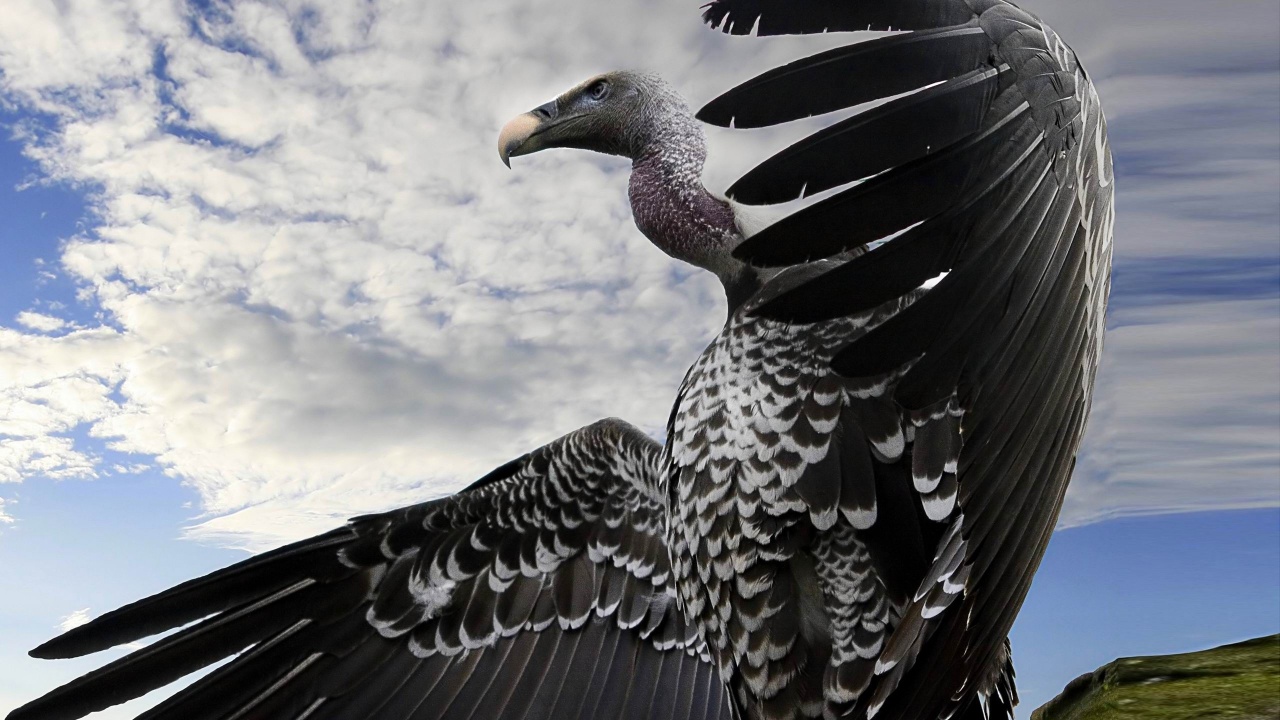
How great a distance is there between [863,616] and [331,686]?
2480mm

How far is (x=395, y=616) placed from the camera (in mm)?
4461

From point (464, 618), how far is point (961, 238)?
3244mm

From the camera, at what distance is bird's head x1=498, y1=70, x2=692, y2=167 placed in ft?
16.6

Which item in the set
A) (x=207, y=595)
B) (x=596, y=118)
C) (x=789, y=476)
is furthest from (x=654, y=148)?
(x=207, y=595)

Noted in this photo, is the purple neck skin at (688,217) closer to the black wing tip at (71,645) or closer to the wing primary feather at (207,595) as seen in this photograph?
the wing primary feather at (207,595)

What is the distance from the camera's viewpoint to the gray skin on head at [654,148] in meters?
3.97

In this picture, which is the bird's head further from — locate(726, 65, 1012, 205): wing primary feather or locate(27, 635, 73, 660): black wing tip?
locate(27, 635, 73, 660): black wing tip

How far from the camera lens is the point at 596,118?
5.25 m

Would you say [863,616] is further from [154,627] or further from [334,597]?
[154,627]

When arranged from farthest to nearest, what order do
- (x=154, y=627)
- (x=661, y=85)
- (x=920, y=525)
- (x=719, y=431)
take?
(x=661, y=85)
(x=154, y=627)
(x=719, y=431)
(x=920, y=525)

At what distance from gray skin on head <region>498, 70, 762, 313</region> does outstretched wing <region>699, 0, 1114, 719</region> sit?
1410 mm

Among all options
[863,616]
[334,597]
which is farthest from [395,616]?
[863,616]

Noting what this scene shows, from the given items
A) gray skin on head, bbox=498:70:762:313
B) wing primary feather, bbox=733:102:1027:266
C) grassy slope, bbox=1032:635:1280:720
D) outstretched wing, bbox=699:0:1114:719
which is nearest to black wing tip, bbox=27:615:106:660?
gray skin on head, bbox=498:70:762:313

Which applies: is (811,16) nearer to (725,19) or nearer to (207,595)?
(725,19)
